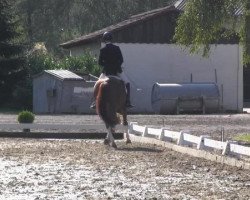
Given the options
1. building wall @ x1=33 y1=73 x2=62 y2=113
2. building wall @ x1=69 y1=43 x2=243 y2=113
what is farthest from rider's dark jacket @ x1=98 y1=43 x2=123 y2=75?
building wall @ x1=69 y1=43 x2=243 y2=113

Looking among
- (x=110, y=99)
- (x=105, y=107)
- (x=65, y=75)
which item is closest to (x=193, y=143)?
(x=110, y=99)

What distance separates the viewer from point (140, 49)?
4431 centimetres

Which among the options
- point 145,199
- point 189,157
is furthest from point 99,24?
point 145,199

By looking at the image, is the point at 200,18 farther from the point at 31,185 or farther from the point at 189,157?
the point at 31,185

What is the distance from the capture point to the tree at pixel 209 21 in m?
19.5

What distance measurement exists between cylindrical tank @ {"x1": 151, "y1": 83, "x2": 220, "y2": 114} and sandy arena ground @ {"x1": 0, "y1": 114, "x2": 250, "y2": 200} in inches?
849

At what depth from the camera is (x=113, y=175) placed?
12.1m

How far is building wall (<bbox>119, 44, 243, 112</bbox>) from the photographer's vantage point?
4431 cm

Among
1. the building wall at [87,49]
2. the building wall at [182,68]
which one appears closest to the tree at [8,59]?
the building wall at [87,49]

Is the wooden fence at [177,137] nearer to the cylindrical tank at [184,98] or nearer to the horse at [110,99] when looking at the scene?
the horse at [110,99]

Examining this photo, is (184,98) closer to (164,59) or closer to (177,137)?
(164,59)

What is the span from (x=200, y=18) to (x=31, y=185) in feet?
31.3

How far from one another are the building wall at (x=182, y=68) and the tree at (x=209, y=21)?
909 inches

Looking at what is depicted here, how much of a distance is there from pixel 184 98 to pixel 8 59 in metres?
10.5
